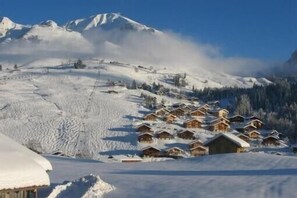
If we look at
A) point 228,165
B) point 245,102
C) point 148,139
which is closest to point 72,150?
point 148,139

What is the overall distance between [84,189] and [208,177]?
6044 mm

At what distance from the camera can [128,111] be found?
320ft

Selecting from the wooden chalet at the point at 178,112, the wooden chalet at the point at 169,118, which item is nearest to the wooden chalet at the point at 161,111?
the wooden chalet at the point at 169,118

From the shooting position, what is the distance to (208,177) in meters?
24.7

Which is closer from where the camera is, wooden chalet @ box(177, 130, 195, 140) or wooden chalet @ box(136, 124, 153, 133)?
wooden chalet @ box(177, 130, 195, 140)

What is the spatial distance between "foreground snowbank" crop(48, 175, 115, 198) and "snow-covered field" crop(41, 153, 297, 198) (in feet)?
1.41

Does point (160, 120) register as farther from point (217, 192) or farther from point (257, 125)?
point (217, 192)

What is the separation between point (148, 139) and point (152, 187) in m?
52.7

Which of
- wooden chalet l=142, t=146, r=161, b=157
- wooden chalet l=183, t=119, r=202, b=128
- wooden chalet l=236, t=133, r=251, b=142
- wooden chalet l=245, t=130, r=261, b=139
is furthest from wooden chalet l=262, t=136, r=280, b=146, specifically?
wooden chalet l=142, t=146, r=161, b=157

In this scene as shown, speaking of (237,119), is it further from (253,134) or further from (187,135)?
(187,135)

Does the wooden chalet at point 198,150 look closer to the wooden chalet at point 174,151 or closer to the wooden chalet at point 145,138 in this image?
the wooden chalet at point 174,151

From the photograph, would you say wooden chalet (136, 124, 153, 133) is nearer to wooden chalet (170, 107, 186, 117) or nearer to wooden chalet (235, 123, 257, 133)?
wooden chalet (235, 123, 257, 133)

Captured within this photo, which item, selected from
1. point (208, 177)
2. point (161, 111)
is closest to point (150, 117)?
point (161, 111)

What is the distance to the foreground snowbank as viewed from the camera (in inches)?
808
